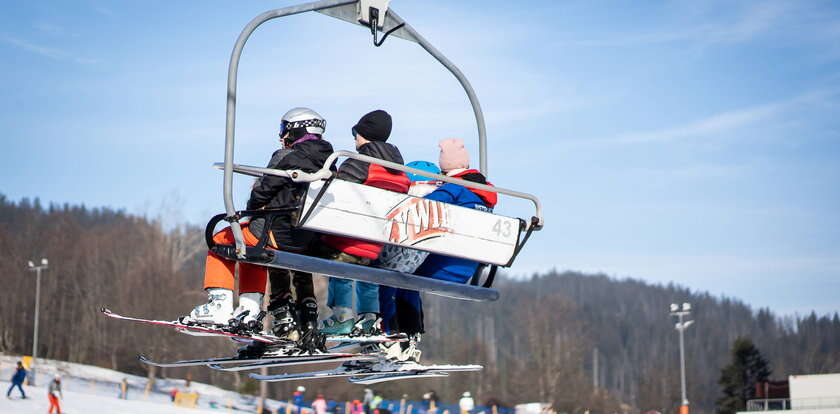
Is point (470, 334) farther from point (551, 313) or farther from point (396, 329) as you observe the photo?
point (396, 329)

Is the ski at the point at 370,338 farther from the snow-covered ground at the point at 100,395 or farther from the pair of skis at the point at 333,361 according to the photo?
the snow-covered ground at the point at 100,395

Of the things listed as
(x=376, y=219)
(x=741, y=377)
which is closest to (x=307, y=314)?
(x=376, y=219)

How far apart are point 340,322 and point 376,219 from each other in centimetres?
128

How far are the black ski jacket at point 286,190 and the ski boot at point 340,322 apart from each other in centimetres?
104

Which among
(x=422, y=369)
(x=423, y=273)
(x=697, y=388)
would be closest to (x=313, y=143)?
(x=423, y=273)

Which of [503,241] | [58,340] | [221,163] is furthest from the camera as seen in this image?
[58,340]

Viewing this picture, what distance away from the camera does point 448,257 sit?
300 inches

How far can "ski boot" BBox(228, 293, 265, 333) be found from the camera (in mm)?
6867

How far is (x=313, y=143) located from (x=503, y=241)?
1605 mm

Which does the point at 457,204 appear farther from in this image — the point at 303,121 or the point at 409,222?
the point at 303,121

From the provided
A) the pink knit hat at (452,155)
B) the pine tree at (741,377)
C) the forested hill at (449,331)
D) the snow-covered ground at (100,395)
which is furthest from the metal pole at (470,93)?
the pine tree at (741,377)

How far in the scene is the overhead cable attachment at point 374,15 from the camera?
269 inches

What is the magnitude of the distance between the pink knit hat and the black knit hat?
24.8 inches

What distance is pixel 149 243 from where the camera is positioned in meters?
77.1
